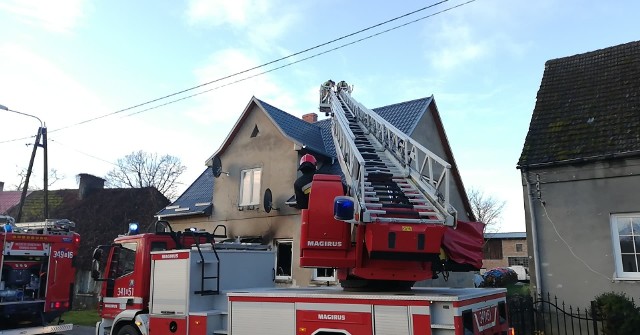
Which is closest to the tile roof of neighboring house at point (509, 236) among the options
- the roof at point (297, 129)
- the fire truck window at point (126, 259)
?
the roof at point (297, 129)

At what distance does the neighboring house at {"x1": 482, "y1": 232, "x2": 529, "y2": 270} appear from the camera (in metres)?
41.7

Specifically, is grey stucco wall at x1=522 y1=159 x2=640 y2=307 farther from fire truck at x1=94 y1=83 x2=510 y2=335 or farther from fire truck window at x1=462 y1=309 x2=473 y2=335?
fire truck window at x1=462 y1=309 x2=473 y2=335

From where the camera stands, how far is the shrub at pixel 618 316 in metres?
8.84

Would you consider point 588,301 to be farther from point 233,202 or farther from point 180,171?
point 180,171

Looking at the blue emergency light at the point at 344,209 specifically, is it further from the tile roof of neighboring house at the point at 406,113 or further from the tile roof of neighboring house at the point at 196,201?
the tile roof of neighboring house at the point at 196,201

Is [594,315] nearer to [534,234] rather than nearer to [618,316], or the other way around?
[618,316]

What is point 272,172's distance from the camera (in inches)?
656

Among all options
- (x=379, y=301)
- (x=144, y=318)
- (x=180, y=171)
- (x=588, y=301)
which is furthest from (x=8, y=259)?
(x=180, y=171)

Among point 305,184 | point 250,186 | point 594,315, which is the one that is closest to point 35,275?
point 250,186

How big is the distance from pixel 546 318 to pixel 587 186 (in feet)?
10.5

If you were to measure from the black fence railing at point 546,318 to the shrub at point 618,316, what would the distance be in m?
1.00

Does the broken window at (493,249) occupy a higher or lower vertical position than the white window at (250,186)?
lower

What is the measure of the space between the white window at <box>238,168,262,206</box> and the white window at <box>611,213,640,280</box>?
10.8 m

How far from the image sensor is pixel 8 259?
36.2 ft
